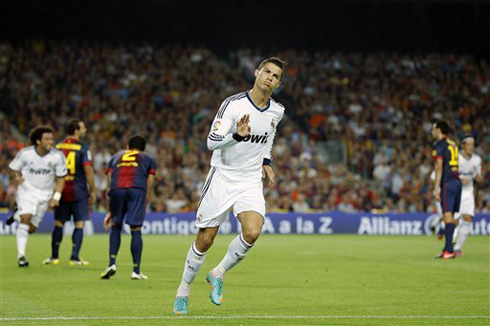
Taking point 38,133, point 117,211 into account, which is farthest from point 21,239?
point 117,211

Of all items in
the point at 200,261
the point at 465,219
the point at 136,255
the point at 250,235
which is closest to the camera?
the point at 250,235

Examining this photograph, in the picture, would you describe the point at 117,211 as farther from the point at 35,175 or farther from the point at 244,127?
the point at 244,127

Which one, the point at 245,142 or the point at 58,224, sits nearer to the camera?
the point at 245,142

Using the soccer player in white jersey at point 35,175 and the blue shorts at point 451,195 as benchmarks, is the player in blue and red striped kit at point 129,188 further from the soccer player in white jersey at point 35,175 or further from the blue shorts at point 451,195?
the blue shorts at point 451,195

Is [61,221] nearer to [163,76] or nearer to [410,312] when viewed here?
[410,312]

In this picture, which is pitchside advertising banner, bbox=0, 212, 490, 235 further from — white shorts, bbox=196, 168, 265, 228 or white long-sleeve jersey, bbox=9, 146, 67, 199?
white shorts, bbox=196, 168, 265, 228

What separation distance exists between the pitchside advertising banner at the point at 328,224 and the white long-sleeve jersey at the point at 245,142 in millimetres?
20291

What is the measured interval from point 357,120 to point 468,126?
4666mm

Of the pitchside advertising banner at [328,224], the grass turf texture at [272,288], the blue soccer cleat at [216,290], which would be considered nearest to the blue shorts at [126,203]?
the grass turf texture at [272,288]

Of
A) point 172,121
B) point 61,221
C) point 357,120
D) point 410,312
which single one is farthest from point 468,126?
point 410,312

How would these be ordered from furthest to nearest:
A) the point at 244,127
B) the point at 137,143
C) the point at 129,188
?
the point at 137,143 → the point at 129,188 → the point at 244,127

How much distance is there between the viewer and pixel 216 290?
939 cm

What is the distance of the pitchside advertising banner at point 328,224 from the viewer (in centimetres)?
2980

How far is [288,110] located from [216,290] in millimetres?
29583
